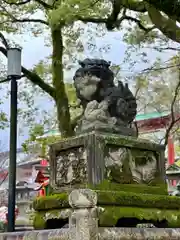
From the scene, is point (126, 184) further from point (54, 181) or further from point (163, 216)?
point (54, 181)

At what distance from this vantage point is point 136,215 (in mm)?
5090

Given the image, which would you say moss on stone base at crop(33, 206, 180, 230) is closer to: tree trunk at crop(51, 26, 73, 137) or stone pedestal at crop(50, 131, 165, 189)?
stone pedestal at crop(50, 131, 165, 189)

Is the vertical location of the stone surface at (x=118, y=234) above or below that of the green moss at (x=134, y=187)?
below

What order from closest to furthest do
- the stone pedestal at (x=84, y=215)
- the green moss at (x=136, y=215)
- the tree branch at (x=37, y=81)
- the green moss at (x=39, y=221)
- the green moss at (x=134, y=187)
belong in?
the stone pedestal at (x=84, y=215) < the green moss at (x=136, y=215) < the green moss at (x=134, y=187) < the green moss at (x=39, y=221) < the tree branch at (x=37, y=81)

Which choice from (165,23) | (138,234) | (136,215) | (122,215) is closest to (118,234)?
(138,234)

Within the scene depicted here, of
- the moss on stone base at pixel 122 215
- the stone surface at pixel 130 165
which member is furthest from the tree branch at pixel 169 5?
the moss on stone base at pixel 122 215

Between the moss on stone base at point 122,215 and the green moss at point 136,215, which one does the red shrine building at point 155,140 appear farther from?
the green moss at point 136,215

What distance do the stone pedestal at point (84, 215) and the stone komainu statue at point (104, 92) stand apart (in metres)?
1.66

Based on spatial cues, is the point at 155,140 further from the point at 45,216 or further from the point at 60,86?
the point at 45,216

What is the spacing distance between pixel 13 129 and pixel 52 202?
1949mm

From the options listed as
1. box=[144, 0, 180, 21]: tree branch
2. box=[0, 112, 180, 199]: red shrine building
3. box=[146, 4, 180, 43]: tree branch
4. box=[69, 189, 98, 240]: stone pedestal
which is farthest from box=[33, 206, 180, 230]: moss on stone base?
box=[0, 112, 180, 199]: red shrine building

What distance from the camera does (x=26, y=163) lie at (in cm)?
3684

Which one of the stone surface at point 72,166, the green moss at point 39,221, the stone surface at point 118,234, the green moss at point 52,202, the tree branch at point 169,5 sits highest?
the tree branch at point 169,5

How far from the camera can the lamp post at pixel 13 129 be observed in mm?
6387
